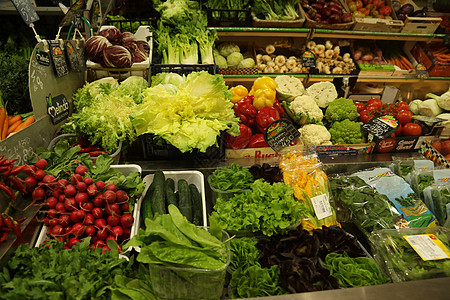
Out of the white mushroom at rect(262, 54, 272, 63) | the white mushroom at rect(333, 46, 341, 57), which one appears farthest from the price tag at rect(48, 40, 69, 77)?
the white mushroom at rect(333, 46, 341, 57)

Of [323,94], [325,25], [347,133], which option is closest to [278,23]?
[325,25]

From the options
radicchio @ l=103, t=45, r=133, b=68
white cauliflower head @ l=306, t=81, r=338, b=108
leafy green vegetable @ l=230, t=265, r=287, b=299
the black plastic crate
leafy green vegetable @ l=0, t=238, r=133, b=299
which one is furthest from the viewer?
white cauliflower head @ l=306, t=81, r=338, b=108

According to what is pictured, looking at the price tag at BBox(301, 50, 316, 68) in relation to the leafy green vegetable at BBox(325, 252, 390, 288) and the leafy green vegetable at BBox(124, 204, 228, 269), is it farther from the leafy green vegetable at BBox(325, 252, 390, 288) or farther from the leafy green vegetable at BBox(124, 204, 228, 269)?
the leafy green vegetable at BBox(124, 204, 228, 269)

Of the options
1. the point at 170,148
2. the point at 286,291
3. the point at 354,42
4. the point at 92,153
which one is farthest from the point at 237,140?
the point at 354,42

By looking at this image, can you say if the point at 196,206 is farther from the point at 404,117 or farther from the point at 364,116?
the point at 404,117

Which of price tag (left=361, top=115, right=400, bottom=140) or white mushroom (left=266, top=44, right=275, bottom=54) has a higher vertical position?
white mushroom (left=266, top=44, right=275, bottom=54)

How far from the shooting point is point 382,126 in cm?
258

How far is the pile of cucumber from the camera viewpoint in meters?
1.65

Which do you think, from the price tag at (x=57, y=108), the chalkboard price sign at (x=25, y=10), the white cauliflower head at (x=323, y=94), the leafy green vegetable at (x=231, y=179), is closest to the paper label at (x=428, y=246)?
the leafy green vegetable at (x=231, y=179)

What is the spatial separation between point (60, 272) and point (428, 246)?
1.73 meters

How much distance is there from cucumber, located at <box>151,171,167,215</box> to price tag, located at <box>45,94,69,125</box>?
3.05 feet

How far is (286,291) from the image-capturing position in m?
1.30

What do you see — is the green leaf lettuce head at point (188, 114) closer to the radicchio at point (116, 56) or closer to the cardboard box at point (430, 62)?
the radicchio at point (116, 56)

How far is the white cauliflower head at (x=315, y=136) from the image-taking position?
103 inches
